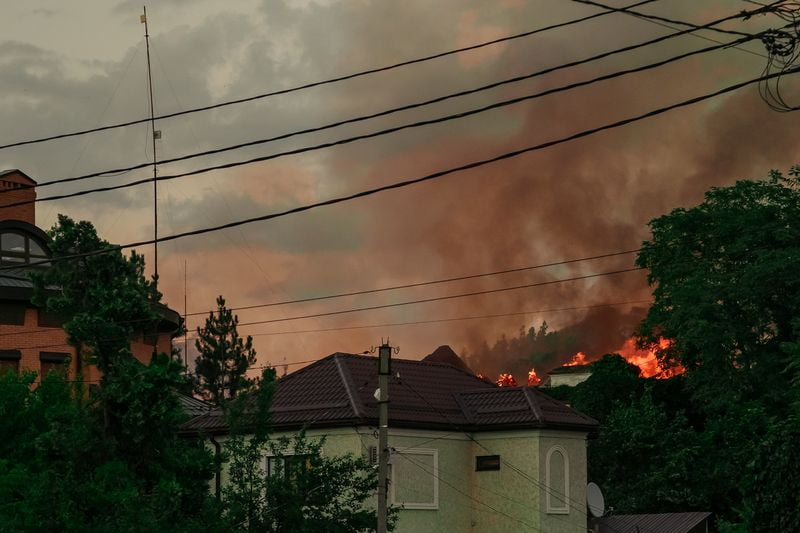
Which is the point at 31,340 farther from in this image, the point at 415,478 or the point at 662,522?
the point at 662,522

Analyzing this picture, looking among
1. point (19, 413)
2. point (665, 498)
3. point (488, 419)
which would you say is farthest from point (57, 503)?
point (665, 498)

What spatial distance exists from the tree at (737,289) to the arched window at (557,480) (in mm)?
21367

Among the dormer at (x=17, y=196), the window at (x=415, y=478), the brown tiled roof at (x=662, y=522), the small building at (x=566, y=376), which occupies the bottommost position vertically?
the brown tiled roof at (x=662, y=522)

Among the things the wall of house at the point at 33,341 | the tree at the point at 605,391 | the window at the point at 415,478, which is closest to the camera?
the window at the point at 415,478

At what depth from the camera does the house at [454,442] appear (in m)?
38.9

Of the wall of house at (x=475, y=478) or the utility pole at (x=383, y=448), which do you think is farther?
the wall of house at (x=475, y=478)

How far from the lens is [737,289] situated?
199 feet

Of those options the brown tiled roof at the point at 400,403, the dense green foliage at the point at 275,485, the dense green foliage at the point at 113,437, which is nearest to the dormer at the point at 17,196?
the brown tiled roof at the point at 400,403

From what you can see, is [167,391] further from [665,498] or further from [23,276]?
[665,498]

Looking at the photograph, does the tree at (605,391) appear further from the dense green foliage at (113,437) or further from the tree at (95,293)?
the tree at (95,293)

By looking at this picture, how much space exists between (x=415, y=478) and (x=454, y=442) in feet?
7.53

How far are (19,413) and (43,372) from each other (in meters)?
20.7

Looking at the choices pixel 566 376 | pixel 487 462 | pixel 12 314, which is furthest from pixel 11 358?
pixel 566 376

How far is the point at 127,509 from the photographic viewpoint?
22.7m
